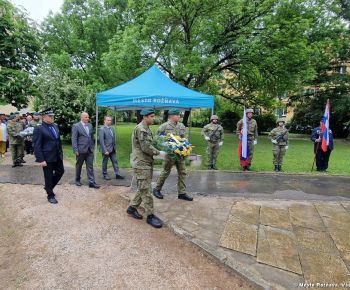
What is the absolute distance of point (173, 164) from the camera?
20.8ft

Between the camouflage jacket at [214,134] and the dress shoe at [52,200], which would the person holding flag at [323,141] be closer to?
the camouflage jacket at [214,134]

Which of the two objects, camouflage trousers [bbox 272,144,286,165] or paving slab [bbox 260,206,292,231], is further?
camouflage trousers [bbox 272,144,286,165]

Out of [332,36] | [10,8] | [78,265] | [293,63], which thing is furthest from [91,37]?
[78,265]

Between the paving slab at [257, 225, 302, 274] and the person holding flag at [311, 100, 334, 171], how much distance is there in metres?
5.97

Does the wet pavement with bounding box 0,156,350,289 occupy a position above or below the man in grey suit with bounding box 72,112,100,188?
below

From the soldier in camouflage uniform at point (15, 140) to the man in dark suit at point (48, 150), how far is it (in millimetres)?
4249

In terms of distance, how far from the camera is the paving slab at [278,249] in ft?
14.1

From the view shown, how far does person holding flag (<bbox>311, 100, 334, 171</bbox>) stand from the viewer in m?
10.1

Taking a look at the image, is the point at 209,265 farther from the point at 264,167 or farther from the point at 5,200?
the point at 264,167

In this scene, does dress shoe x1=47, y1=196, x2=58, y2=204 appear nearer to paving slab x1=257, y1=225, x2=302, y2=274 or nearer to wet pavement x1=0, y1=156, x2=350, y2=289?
wet pavement x1=0, y1=156, x2=350, y2=289

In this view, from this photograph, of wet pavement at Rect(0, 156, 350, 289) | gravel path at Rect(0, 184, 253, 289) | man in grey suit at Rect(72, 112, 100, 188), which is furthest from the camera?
man in grey suit at Rect(72, 112, 100, 188)

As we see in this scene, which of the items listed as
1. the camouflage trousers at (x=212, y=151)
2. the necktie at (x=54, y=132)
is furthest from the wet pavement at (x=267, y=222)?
the necktie at (x=54, y=132)

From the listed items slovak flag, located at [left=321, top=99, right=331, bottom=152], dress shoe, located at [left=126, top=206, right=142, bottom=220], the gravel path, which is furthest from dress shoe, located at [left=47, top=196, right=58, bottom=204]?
slovak flag, located at [left=321, top=99, right=331, bottom=152]

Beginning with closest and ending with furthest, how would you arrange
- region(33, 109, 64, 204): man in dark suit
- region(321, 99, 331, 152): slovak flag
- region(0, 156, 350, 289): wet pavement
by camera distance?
region(0, 156, 350, 289): wet pavement
region(33, 109, 64, 204): man in dark suit
region(321, 99, 331, 152): slovak flag
